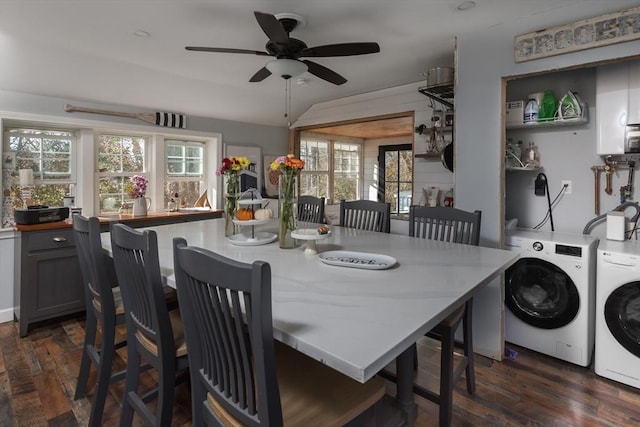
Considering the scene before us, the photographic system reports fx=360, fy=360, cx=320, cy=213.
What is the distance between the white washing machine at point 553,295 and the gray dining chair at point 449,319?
27.3 inches

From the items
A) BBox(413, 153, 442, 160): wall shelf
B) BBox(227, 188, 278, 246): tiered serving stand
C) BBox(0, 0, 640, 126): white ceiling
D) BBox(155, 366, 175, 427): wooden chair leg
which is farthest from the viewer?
BBox(413, 153, 442, 160): wall shelf

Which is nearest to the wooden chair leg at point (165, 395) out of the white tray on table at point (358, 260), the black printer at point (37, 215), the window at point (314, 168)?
the white tray on table at point (358, 260)

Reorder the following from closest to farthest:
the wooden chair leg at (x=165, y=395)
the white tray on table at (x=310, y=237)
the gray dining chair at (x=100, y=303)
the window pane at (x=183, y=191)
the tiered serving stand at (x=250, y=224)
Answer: the wooden chair leg at (x=165, y=395)
the gray dining chair at (x=100, y=303)
the white tray on table at (x=310, y=237)
the tiered serving stand at (x=250, y=224)
the window pane at (x=183, y=191)

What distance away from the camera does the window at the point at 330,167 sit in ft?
19.4

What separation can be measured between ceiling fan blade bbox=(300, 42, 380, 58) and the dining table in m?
1.14

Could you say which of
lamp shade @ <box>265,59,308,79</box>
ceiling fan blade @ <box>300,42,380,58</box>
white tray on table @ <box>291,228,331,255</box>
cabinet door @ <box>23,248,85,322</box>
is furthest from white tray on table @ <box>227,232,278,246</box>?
cabinet door @ <box>23,248,85,322</box>

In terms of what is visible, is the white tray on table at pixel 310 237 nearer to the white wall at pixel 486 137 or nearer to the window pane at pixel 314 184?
the white wall at pixel 486 137

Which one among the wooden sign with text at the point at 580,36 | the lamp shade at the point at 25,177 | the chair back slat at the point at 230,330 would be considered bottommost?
the chair back slat at the point at 230,330

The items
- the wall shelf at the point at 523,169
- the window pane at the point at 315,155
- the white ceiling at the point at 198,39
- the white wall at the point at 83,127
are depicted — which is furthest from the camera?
the window pane at the point at 315,155

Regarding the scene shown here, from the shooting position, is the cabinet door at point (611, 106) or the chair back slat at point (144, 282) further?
the cabinet door at point (611, 106)

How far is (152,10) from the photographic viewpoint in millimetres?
2201

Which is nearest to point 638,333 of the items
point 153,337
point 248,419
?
point 248,419

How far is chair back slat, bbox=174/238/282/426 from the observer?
0.85 metres

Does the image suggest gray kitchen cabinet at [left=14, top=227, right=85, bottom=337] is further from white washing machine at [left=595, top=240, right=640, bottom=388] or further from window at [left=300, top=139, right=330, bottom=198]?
white washing machine at [left=595, top=240, right=640, bottom=388]
